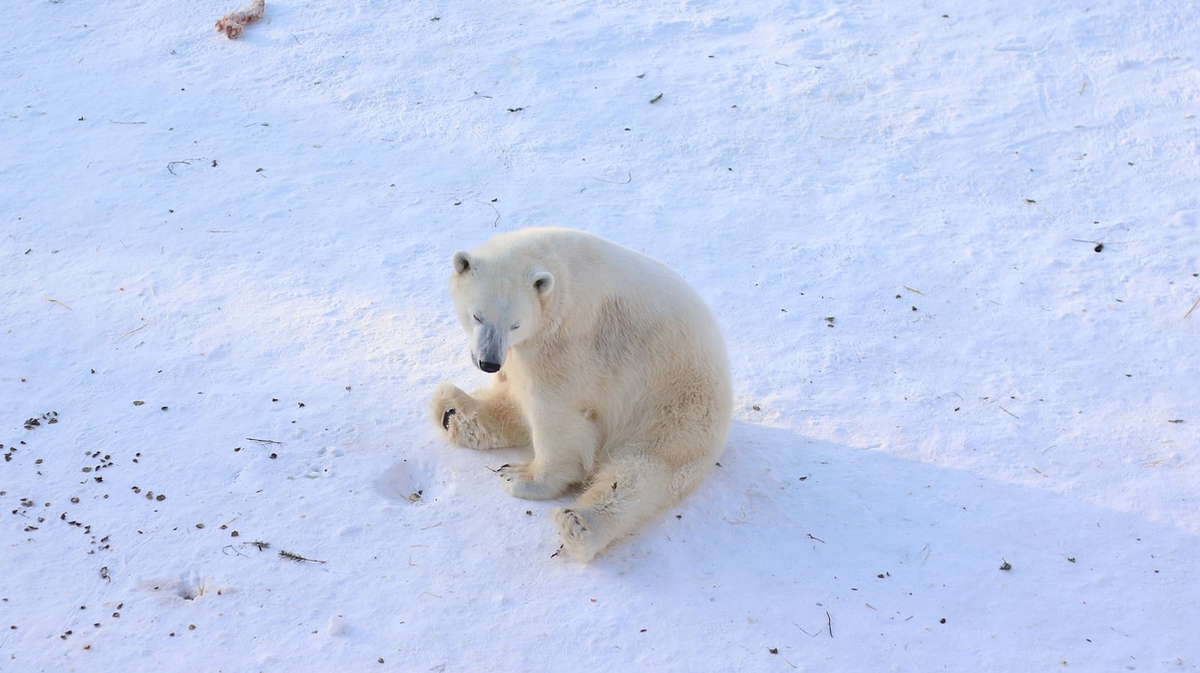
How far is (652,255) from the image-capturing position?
21.9 feet

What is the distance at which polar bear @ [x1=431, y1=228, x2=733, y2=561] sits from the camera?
4359 mm

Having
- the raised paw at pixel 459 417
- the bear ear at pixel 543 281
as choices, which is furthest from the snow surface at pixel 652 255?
the bear ear at pixel 543 281

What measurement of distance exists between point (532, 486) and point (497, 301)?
3.32ft

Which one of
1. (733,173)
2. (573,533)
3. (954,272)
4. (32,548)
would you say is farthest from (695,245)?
(32,548)

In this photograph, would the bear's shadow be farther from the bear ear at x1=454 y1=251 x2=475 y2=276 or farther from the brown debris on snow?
the brown debris on snow

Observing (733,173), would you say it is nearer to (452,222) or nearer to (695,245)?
(695,245)

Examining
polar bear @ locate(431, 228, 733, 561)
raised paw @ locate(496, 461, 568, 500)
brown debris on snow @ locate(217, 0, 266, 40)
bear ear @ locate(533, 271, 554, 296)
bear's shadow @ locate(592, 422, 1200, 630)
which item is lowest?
bear's shadow @ locate(592, 422, 1200, 630)

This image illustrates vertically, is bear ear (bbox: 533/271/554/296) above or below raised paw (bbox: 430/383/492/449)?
above

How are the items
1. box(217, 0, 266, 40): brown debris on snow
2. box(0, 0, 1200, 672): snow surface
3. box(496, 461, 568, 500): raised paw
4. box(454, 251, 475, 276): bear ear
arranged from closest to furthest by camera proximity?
box(0, 0, 1200, 672): snow surface < box(454, 251, 475, 276): bear ear < box(496, 461, 568, 500): raised paw < box(217, 0, 266, 40): brown debris on snow

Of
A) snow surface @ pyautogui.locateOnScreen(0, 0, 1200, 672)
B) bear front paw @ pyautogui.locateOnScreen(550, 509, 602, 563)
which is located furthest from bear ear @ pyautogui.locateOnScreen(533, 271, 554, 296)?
snow surface @ pyautogui.locateOnScreen(0, 0, 1200, 672)

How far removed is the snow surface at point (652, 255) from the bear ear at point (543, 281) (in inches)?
44.2

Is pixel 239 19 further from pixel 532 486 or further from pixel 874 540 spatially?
pixel 874 540

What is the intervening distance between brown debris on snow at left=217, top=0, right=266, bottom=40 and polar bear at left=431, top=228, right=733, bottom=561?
17.9 ft

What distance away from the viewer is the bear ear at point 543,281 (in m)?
4.23
